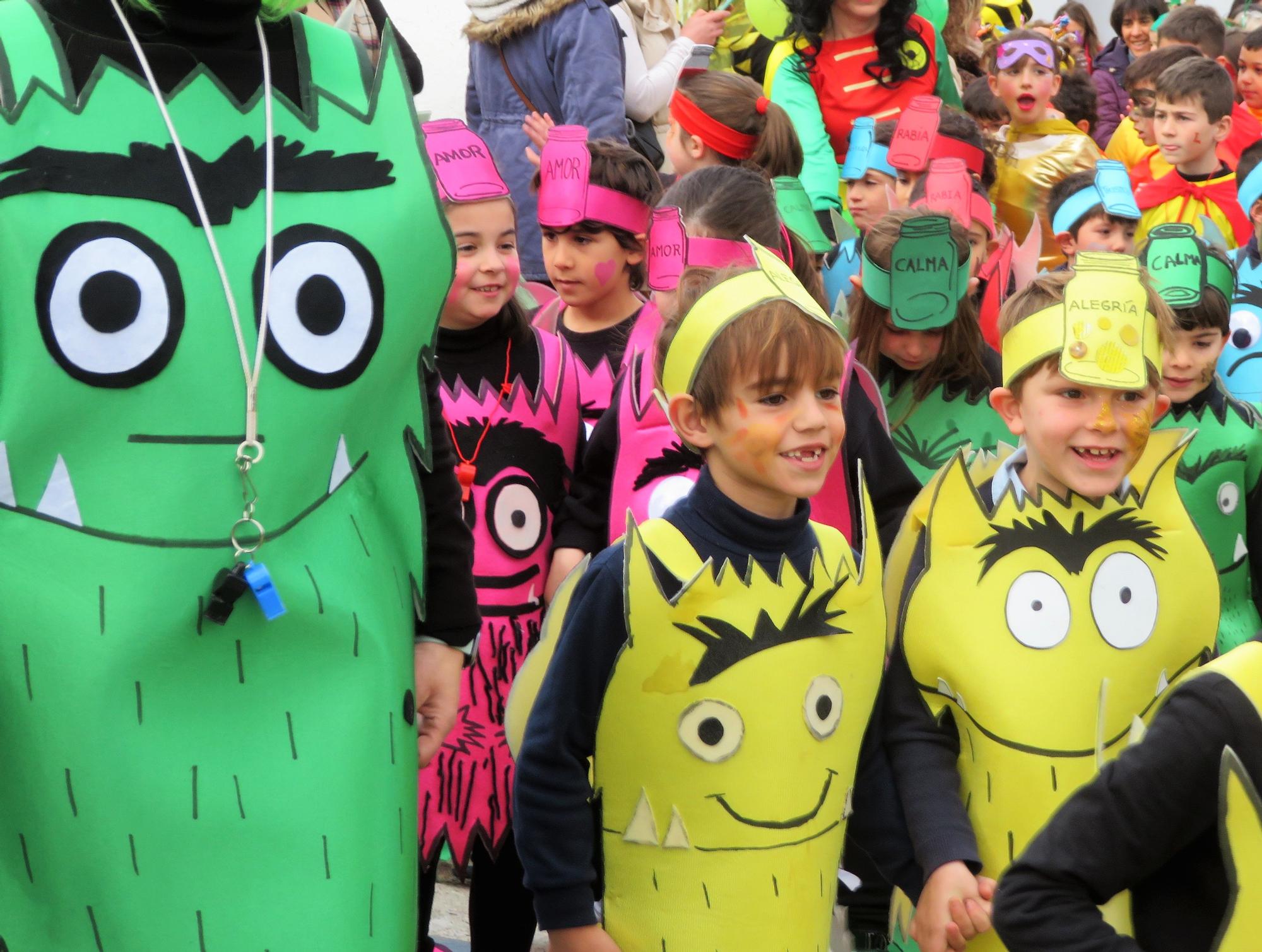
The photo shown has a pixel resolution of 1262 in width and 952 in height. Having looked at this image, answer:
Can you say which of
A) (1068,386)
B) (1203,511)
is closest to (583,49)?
(1203,511)

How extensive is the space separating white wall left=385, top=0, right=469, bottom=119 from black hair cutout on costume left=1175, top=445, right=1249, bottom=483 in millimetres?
4553

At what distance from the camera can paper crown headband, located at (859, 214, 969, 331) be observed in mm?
3576

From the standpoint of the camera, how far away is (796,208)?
4781 millimetres

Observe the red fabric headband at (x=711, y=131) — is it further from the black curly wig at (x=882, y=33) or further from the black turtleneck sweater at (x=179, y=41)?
the black turtleneck sweater at (x=179, y=41)

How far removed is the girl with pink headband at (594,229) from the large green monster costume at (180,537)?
1.88 metres

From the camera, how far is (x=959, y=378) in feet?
12.2

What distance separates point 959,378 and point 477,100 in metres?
2.95

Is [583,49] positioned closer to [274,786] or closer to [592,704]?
[592,704]

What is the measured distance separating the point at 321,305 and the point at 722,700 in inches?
32.0

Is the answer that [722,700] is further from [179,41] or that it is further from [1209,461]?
[1209,461]

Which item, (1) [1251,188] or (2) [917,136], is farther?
(1) [1251,188]

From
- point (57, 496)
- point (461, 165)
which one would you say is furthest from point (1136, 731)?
point (461, 165)

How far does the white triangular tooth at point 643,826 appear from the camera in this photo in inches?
93.2

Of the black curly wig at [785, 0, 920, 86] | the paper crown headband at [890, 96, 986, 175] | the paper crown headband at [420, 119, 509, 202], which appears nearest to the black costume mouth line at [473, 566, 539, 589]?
the paper crown headband at [420, 119, 509, 202]
